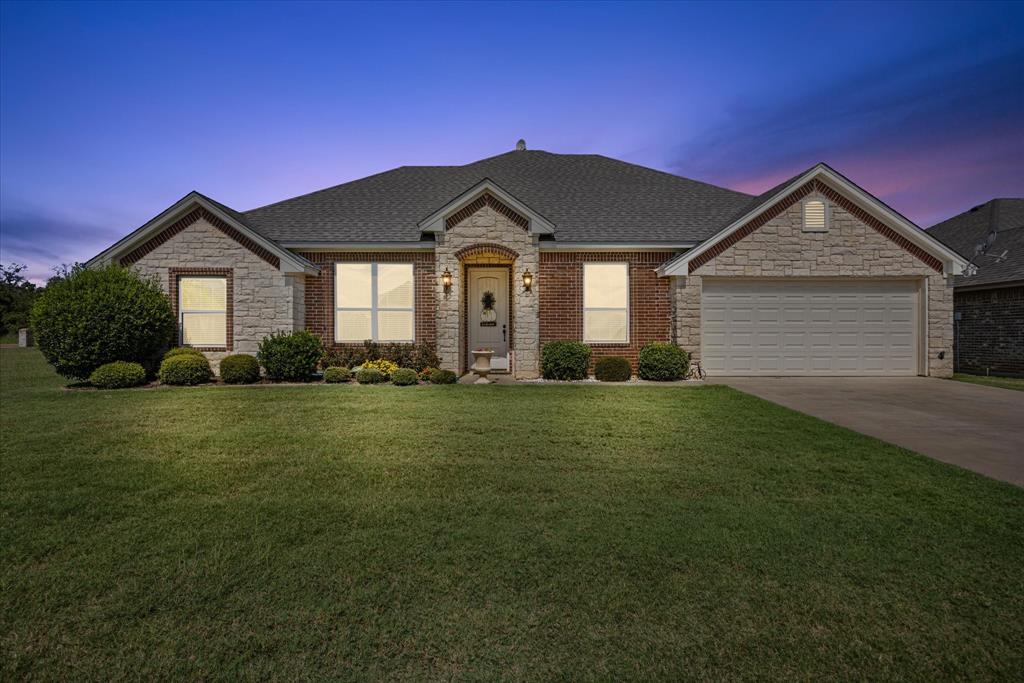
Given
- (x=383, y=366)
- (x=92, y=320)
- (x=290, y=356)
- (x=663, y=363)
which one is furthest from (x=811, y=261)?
(x=92, y=320)

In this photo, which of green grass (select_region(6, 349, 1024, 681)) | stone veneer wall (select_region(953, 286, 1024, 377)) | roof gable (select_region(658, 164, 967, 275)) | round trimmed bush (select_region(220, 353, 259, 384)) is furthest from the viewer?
stone veneer wall (select_region(953, 286, 1024, 377))

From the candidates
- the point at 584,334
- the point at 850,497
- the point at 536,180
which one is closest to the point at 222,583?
the point at 850,497

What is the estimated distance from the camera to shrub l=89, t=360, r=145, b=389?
39.9 feet

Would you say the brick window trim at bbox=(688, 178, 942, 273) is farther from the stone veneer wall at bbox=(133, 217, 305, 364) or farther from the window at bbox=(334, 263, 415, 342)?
the stone veneer wall at bbox=(133, 217, 305, 364)

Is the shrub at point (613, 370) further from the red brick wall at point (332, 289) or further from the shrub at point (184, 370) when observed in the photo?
the shrub at point (184, 370)

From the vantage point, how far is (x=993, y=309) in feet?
53.9

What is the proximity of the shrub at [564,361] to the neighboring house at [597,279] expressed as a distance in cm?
68

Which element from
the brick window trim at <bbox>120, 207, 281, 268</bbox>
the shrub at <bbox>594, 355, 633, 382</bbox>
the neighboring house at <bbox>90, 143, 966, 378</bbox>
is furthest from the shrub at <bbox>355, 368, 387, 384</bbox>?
the shrub at <bbox>594, 355, 633, 382</bbox>

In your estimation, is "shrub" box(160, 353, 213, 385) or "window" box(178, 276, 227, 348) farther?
"window" box(178, 276, 227, 348)

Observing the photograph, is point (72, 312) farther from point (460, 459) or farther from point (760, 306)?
point (760, 306)

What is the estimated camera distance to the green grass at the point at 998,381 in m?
12.7

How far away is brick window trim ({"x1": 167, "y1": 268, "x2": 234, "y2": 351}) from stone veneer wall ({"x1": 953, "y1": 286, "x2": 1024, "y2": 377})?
73.9ft

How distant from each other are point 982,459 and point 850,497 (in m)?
2.78

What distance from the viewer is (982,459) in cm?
611
